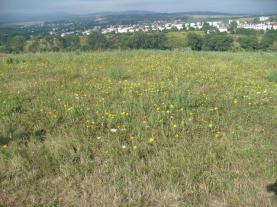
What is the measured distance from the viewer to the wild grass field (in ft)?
13.6

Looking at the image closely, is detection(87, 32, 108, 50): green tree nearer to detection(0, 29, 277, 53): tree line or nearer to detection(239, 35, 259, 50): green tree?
detection(0, 29, 277, 53): tree line

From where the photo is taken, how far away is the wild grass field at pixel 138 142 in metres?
4.13

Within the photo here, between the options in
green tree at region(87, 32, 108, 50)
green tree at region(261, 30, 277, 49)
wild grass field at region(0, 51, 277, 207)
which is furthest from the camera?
green tree at region(261, 30, 277, 49)

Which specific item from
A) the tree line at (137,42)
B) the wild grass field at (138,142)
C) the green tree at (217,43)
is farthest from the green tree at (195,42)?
the wild grass field at (138,142)

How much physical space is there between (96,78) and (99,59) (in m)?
3.92

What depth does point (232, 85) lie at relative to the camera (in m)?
9.59

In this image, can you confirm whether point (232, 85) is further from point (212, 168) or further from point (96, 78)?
point (212, 168)

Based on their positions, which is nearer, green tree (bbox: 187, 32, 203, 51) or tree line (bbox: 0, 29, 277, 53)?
tree line (bbox: 0, 29, 277, 53)

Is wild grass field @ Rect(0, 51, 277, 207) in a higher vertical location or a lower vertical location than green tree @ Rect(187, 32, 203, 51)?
higher

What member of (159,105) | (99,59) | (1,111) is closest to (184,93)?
(159,105)

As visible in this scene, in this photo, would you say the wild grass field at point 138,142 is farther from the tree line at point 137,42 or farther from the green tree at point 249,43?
the green tree at point 249,43

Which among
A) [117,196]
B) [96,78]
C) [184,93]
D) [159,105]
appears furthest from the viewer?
[96,78]

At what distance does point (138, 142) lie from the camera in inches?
216

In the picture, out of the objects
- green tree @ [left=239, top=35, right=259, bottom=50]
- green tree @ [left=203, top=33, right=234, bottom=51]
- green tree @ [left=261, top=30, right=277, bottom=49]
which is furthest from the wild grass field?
green tree @ [left=239, top=35, right=259, bottom=50]
